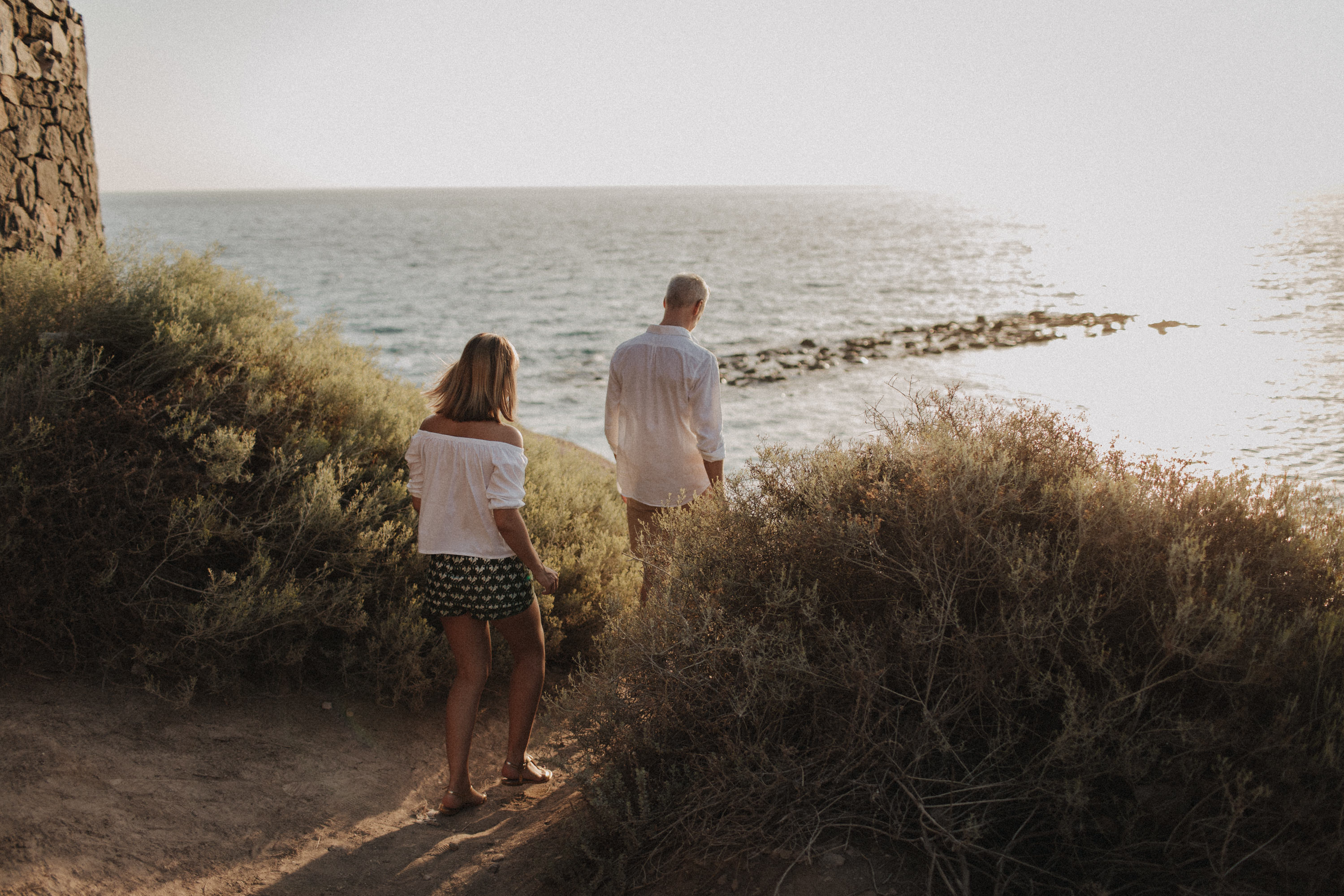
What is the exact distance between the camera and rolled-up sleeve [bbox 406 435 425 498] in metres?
4.01

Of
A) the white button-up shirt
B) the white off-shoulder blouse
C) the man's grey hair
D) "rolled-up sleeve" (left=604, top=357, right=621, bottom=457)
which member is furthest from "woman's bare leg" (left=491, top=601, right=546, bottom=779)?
the man's grey hair

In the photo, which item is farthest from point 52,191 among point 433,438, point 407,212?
point 407,212

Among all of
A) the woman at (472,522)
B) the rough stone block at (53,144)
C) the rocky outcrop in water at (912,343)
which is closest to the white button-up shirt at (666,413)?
the woman at (472,522)

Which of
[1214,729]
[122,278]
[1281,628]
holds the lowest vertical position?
[1214,729]

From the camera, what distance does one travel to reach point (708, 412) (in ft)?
16.0

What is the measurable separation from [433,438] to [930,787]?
265 centimetres

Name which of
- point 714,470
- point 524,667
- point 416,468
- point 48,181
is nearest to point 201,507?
point 416,468

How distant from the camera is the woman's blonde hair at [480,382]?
3.92m

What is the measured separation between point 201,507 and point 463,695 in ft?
5.90

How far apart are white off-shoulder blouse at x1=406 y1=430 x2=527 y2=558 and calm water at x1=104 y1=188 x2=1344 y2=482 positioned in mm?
2433

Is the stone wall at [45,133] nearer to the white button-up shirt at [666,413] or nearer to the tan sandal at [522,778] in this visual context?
the white button-up shirt at [666,413]

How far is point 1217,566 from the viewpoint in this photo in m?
3.00

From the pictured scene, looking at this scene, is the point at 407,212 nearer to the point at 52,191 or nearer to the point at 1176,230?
the point at 1176,230

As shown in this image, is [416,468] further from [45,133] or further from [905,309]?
[905,309]
